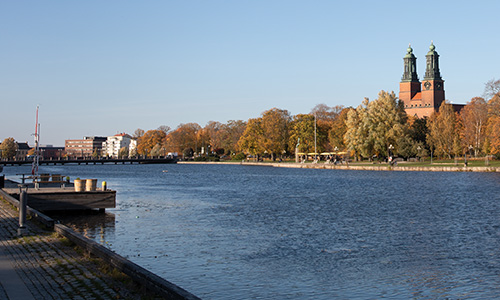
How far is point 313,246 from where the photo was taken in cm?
1981

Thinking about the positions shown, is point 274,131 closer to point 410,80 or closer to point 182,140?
point 182,140

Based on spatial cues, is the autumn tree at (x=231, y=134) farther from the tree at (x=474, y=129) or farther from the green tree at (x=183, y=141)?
the tree at (x=474, y=129)

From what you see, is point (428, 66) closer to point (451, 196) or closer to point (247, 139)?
point (247, 139)

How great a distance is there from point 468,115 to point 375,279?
9545cm

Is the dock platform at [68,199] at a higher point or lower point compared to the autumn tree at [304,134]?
lower

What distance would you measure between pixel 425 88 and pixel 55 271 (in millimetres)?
195049

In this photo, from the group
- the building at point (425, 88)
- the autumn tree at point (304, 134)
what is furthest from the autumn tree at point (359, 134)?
the building at point (425, 88)

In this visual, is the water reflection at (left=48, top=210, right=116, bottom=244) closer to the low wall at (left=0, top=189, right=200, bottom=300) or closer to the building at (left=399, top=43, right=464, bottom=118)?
the low wall at (left=0, top=189, right=200, bottom=300)

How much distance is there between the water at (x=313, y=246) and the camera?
1401 centimetres

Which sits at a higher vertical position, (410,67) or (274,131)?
(410,67)

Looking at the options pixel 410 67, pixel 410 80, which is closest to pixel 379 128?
pixel 410 80

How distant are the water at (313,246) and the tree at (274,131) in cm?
9561

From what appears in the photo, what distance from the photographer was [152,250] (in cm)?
1861

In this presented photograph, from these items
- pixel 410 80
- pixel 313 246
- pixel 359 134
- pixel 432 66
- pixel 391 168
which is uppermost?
pixel 432 66
